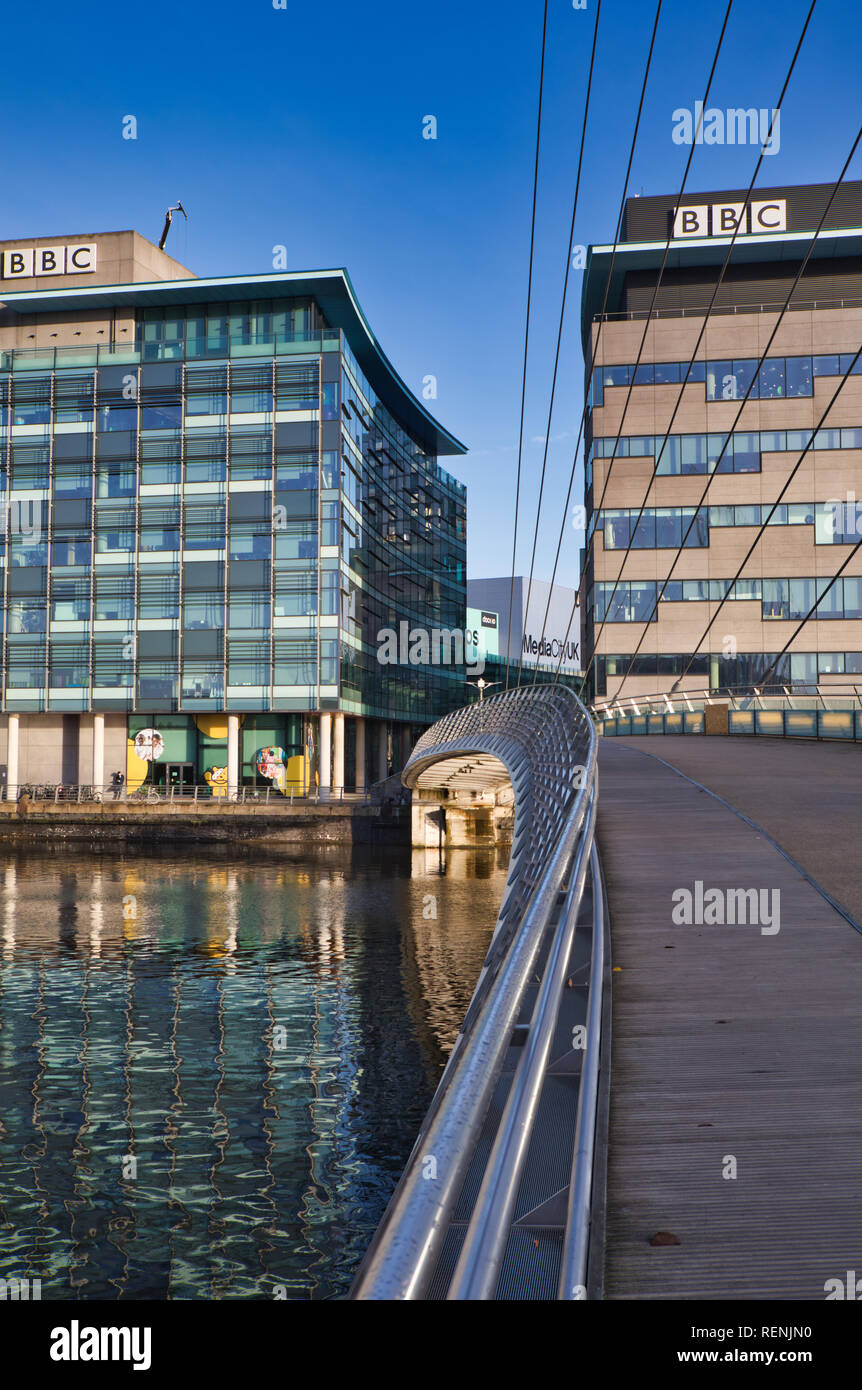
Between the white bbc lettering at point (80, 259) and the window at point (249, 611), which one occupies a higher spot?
the white bbc lettering at point (80, 259)

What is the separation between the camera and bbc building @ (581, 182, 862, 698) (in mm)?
51969

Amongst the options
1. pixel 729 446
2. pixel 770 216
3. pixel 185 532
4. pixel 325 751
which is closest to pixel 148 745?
pixel 325 751

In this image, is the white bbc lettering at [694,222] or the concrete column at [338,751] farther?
the concrete column at [338,751]

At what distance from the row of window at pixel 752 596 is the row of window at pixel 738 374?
8.71m

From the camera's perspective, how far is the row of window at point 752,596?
5150 cm

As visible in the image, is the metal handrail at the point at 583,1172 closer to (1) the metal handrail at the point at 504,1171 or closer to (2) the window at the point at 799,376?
(1) the metal handrail at the point at 504,1171

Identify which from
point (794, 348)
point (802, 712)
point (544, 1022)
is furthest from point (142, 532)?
point (544, 1022)

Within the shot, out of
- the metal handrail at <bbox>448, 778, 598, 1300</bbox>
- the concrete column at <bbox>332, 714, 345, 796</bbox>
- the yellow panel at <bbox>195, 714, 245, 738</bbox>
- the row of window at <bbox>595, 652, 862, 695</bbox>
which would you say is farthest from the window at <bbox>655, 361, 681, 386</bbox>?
the metal handrail at <bbox>448, 778, 598, 1300</bbox>

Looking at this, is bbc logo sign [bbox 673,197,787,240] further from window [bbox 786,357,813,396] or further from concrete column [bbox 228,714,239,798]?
concrete column [bbox 228,714,239,798]

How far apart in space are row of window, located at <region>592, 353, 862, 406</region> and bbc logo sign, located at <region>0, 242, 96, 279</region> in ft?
103

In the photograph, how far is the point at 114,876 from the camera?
4112 cm

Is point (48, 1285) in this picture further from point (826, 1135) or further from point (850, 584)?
point (850, 584)

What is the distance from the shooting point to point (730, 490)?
53.1m

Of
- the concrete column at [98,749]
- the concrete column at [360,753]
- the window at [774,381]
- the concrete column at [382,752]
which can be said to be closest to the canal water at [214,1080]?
the concrete column at [98,749]
